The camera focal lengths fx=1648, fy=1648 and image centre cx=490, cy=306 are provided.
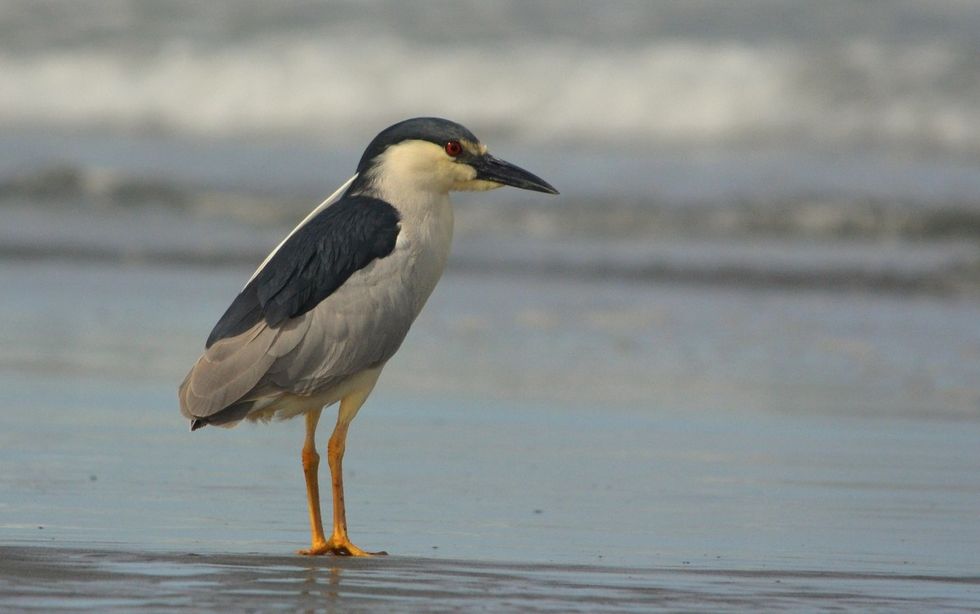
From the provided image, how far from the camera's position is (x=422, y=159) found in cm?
520

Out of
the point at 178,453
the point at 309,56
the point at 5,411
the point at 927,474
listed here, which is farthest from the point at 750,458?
the point at 309,56

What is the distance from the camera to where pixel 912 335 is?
9117 mm

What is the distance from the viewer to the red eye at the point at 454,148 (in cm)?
523

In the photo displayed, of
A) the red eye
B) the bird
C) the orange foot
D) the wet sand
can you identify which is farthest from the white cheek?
the wet sand

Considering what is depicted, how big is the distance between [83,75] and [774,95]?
808cm

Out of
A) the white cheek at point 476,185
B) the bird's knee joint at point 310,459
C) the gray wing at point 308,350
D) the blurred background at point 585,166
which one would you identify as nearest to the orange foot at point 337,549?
the bird's knee joint at point 310,459

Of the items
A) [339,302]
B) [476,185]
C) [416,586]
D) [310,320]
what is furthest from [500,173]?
[416,586]

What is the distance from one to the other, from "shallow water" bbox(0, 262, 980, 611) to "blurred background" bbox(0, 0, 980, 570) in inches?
1.3

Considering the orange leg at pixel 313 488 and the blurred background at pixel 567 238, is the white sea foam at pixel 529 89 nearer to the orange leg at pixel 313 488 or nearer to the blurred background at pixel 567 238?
the blurred background at pixel 567 238

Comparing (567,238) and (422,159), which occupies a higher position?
(567,238)

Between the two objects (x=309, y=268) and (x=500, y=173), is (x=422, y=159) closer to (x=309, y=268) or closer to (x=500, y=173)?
(x=500, y=173)

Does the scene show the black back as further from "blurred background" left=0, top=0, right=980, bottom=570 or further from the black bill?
"blurred background" left=0, top=0, right=980, bottom=570

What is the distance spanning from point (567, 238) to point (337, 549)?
329 inches

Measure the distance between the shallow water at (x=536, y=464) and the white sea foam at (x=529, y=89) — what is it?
8351mm
